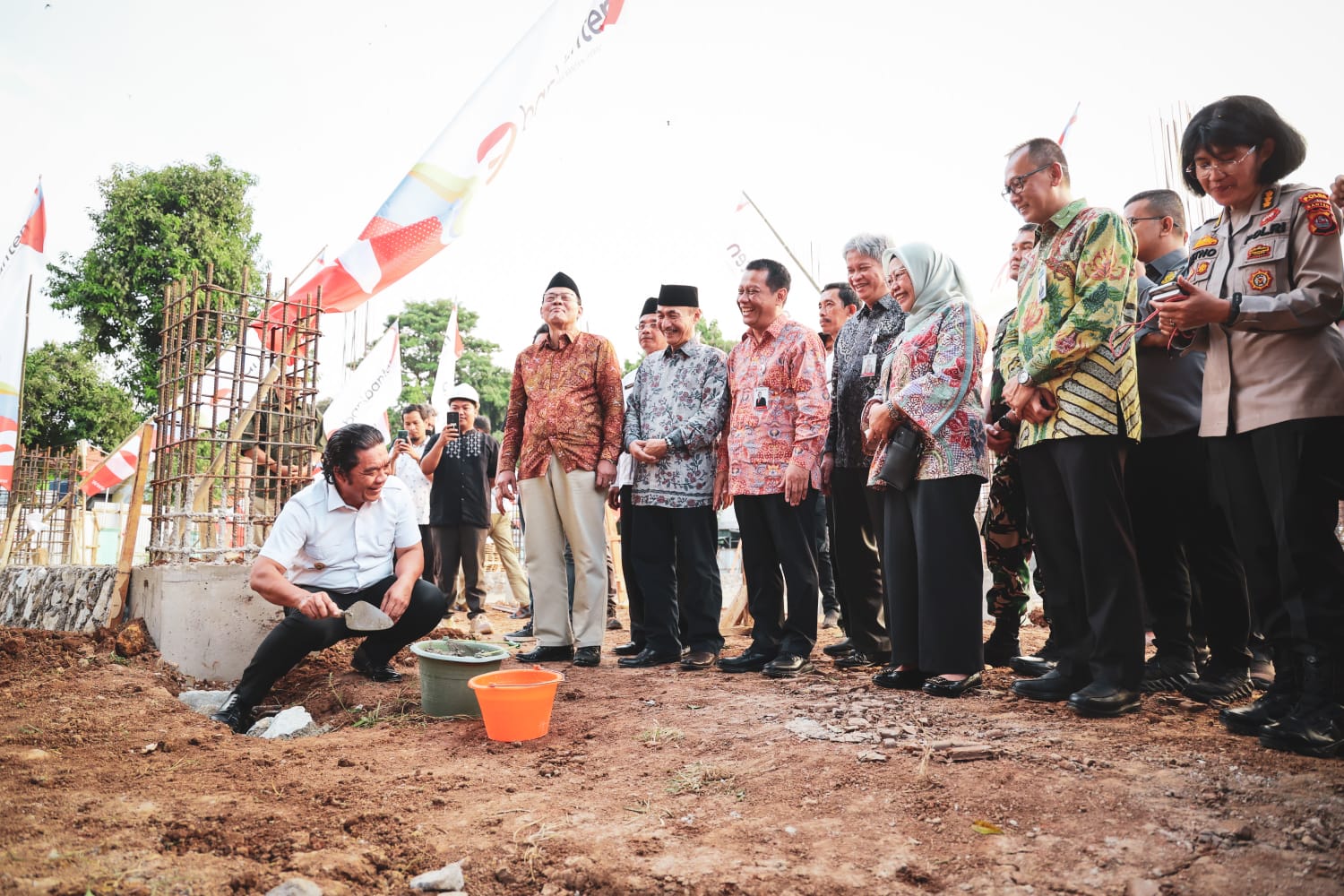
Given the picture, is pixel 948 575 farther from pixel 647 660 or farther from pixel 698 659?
pixel 647 660

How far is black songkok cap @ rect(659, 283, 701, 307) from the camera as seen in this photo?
4613 millimetres

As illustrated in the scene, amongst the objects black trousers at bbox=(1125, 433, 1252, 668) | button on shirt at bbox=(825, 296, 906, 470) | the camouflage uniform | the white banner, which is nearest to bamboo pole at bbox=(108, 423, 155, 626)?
the white banner

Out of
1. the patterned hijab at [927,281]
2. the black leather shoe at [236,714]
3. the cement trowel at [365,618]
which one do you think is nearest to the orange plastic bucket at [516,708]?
the cement trowel at [365,618]

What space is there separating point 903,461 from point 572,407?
1983 mm

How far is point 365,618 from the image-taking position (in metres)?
3.89

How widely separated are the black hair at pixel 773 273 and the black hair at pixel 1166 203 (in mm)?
1623

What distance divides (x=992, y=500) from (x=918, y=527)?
79 centimetres

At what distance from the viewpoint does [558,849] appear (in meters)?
1.92

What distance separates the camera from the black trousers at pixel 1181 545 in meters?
3.10

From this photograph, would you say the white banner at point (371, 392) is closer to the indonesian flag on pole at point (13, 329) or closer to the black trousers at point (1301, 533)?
the indonesian flag on pole at point (13, 329)

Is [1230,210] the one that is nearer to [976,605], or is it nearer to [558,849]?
[976,605]

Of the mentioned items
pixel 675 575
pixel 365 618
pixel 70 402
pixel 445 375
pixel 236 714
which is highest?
pixel 70 402

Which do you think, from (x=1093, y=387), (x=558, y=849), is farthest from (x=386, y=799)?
(x=1093, y=387)

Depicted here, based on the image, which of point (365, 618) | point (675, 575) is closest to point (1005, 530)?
point (675, 575)
